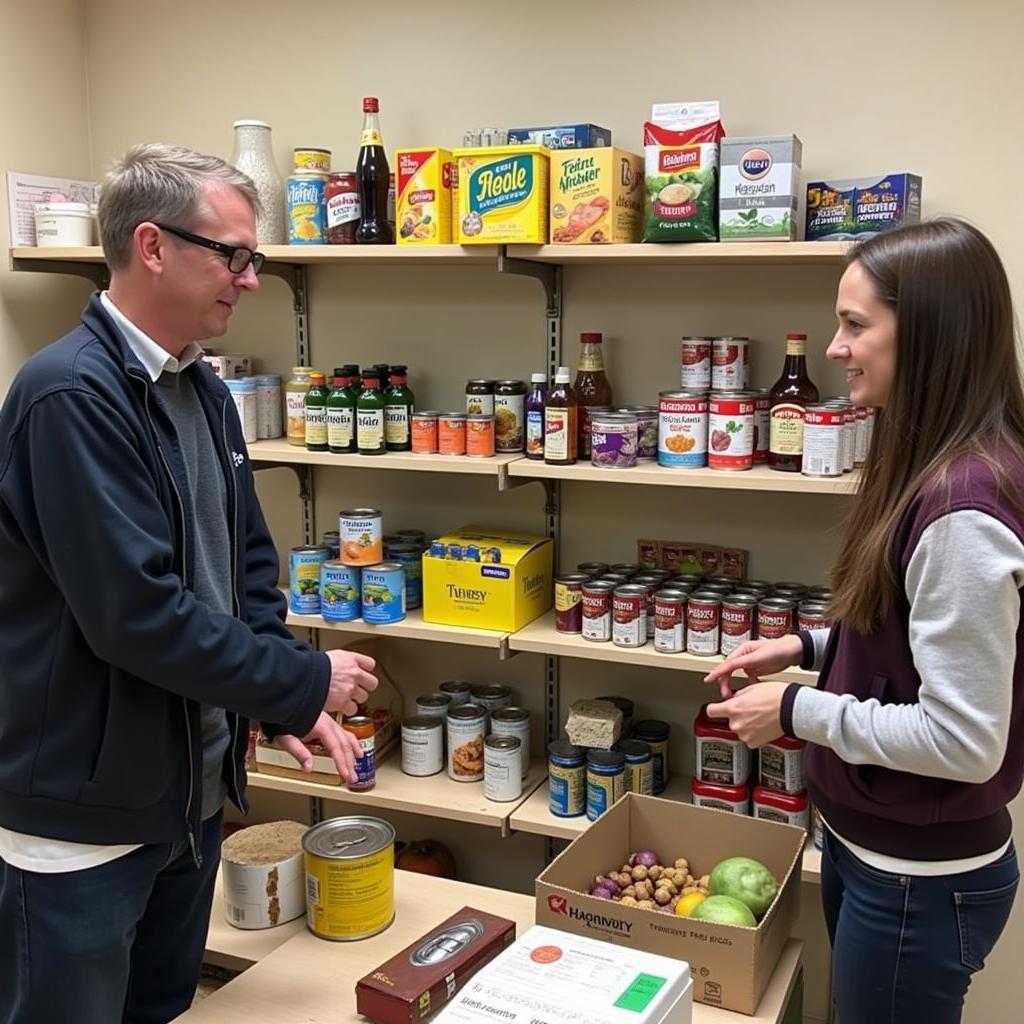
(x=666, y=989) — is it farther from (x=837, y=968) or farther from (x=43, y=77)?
(x=43, y=77)

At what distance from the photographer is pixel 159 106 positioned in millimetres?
2883

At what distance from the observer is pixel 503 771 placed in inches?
97.4

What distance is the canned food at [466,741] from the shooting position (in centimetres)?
257

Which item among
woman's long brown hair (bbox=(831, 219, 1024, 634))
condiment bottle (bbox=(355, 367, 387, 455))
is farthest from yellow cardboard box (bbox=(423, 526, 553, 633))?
woman's long brown hair (bbox=(831, 219, 1024, 634))

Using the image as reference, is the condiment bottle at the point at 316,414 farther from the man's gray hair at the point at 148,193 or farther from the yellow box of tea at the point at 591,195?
the man's gray hair at the point at 148,193

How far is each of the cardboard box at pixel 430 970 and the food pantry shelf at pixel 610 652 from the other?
2.56 ft

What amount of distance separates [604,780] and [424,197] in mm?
1337

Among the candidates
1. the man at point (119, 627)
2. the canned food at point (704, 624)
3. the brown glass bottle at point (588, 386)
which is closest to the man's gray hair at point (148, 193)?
the man at point (119, 627)

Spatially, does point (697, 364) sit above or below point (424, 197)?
below

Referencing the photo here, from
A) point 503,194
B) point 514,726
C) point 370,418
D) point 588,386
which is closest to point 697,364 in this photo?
point 588,386

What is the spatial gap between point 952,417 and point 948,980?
0.73 metres

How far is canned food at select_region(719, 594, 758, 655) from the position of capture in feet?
7.32

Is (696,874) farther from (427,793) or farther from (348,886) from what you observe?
(427,793)

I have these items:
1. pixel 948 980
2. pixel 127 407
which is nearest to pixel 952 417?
pixel 948 980
